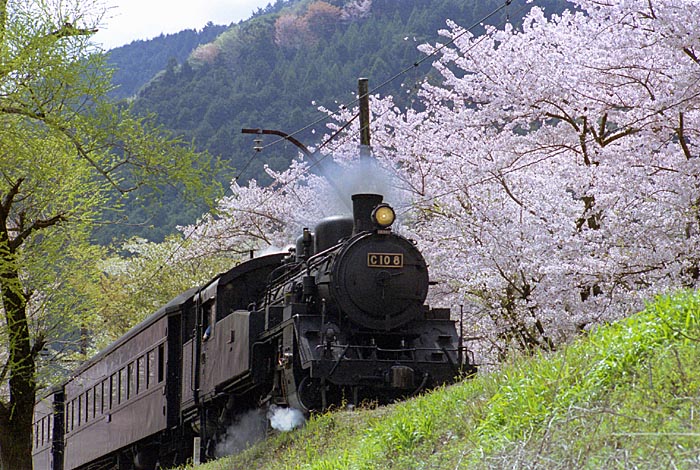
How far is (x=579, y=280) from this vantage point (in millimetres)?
16484

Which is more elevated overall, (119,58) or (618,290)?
(119,58)

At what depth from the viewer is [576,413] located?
5.64 meters

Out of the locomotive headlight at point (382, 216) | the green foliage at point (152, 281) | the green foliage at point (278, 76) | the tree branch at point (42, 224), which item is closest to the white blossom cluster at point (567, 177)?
the locomotive headlight at point (382, 216)

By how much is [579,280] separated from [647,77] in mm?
3518

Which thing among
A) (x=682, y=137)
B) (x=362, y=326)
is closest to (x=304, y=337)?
(x=362, y=326)

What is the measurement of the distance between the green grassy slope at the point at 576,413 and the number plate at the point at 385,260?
13.9 feet

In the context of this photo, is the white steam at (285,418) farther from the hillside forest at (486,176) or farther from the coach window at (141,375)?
the coach window at (141,375)

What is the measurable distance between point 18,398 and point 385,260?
827cm

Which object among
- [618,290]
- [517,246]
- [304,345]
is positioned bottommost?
[304,345]

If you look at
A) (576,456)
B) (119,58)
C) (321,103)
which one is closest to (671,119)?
(576,456)

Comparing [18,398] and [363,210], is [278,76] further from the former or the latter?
[363,210]

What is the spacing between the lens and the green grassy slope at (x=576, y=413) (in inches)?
193

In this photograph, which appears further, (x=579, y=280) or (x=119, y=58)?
(x=119, y=58)

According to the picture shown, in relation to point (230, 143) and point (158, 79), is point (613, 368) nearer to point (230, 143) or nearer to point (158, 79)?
point (230, 143)
